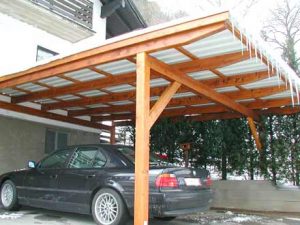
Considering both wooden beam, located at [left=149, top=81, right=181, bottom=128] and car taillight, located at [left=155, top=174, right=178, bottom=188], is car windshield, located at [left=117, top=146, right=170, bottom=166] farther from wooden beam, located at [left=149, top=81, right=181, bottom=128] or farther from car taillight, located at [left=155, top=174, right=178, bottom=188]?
wooden beam, located at [left=149, top=81, right=181, bottom=128]

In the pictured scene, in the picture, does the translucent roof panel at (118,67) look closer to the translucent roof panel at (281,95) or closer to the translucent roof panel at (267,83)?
the translucent roof panel at (267,83)

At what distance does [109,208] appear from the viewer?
22.2 ft

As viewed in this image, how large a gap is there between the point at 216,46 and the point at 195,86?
5.47ft

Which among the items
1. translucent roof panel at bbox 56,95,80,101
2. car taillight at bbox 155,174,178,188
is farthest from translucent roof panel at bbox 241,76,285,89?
translucent roof panel at bbox 56,95,80,101

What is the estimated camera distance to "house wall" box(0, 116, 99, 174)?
36.3ft

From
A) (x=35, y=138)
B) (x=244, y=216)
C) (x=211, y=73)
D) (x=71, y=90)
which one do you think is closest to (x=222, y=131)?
(x=244, y=216)

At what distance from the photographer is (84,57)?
7.38 meters

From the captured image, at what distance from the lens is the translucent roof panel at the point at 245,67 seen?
23.9 ft

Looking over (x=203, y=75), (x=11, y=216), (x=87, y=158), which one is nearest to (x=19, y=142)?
(x=11, y=216)

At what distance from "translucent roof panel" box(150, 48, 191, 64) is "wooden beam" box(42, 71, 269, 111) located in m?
1.29

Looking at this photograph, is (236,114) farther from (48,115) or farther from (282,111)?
(48,115)

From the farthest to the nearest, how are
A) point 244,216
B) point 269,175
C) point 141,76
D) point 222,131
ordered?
point 222,131 < point 269,175 < point 244,216 < point 141,76

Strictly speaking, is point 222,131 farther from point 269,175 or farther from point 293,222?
point 293,222

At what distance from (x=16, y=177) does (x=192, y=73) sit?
4479 mm
